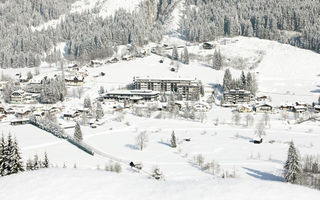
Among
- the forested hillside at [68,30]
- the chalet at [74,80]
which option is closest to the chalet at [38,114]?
the chalet at [74,80]

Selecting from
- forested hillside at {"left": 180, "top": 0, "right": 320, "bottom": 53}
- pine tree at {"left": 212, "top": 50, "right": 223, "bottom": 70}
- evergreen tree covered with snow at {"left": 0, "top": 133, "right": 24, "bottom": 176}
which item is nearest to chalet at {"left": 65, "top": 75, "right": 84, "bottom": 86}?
pine tree at {"left": 212, "top": 50, "right": 223, "bottom": 70}

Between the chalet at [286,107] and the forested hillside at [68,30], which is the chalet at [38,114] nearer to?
the chalet at [286,107]

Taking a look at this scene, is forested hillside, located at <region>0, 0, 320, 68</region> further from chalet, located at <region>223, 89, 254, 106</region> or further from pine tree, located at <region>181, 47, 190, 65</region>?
chalet, located at <region>223, 89, 254, 106</region>

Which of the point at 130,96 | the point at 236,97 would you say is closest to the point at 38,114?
the point at 130,96

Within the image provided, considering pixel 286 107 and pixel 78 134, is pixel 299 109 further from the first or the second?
pixel 78 134

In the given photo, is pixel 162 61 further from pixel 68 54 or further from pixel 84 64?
pixel 68 54

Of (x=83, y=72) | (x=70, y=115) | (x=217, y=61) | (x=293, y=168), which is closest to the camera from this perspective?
(x=293, y=168)
